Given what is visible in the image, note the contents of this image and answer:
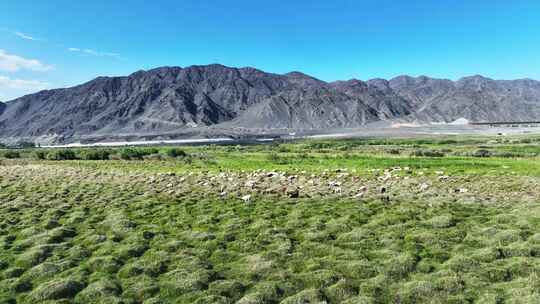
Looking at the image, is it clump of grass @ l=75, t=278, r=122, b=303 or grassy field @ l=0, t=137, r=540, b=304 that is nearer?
clump of grass @ l=75, t=278, r=122, b=303

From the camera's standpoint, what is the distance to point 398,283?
9102mm

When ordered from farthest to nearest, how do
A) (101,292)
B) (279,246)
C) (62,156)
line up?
(62,156) → (279,246) → (101,292)

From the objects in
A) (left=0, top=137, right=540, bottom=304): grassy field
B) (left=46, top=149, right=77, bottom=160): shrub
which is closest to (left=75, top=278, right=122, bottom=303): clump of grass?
(left=0, top=137, right=540, bottom=304): grassy field

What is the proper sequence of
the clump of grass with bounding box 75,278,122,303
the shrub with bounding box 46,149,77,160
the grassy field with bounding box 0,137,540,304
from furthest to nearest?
1. the shrub with bounding box 46,149,77,160
2. the grassy field with bounding box 0,137,540,304
3. the clump of grass with bounding box 75,278,122,303

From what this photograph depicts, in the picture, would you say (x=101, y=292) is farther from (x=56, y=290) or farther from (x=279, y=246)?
(x=279, y=246)

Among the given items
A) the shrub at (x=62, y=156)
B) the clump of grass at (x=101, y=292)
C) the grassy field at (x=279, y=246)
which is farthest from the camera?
the shrub at (x=62, y=156)

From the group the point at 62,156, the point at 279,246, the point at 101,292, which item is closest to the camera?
the point at 101,292

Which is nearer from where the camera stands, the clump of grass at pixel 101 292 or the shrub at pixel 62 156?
the clump of grass at pixel 101 292

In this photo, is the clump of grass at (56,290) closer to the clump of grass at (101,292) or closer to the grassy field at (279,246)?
the grassy field at (279,246)

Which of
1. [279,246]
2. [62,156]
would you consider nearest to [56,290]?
[279,246]

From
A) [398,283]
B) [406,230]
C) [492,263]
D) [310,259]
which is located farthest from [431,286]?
[406,230]

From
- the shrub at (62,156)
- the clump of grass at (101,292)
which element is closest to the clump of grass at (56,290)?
the clump of grass at (101,292)

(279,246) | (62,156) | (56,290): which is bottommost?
(62,156)

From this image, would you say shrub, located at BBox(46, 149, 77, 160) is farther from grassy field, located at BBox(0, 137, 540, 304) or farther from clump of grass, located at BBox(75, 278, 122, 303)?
clump of grass, located at BBox(75, 278, 122, 303)
